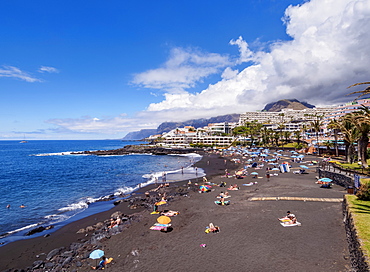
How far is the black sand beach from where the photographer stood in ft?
37.2

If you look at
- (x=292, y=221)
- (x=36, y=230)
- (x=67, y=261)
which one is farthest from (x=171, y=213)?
(x=36, y=230)

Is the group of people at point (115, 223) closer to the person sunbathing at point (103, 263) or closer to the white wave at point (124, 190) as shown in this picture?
the person sunbathing at point (103, 263)

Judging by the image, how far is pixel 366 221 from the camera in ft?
38.2

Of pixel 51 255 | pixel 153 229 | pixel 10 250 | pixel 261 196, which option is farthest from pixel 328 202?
pixel 10 250

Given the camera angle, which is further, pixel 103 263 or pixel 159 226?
pixel 159 226

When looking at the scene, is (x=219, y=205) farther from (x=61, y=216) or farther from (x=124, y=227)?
(x=61, y=216)

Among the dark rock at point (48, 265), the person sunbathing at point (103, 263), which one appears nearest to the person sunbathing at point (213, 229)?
the person sunbathing at point (103, 263)

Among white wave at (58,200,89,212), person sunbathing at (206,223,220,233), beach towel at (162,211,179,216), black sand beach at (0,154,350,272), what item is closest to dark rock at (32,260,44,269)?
black sand beach at (0,154,350,272)

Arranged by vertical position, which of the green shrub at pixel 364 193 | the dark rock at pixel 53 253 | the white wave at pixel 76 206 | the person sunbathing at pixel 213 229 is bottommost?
the white wave at pixel 76 206

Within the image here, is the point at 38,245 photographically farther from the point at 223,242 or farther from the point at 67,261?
the point at 223,242

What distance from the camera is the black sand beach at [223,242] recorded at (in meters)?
11.3

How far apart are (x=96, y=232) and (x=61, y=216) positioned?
798 cm

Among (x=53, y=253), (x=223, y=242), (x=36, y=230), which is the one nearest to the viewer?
(x=223, y=242)

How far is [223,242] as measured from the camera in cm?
1366
